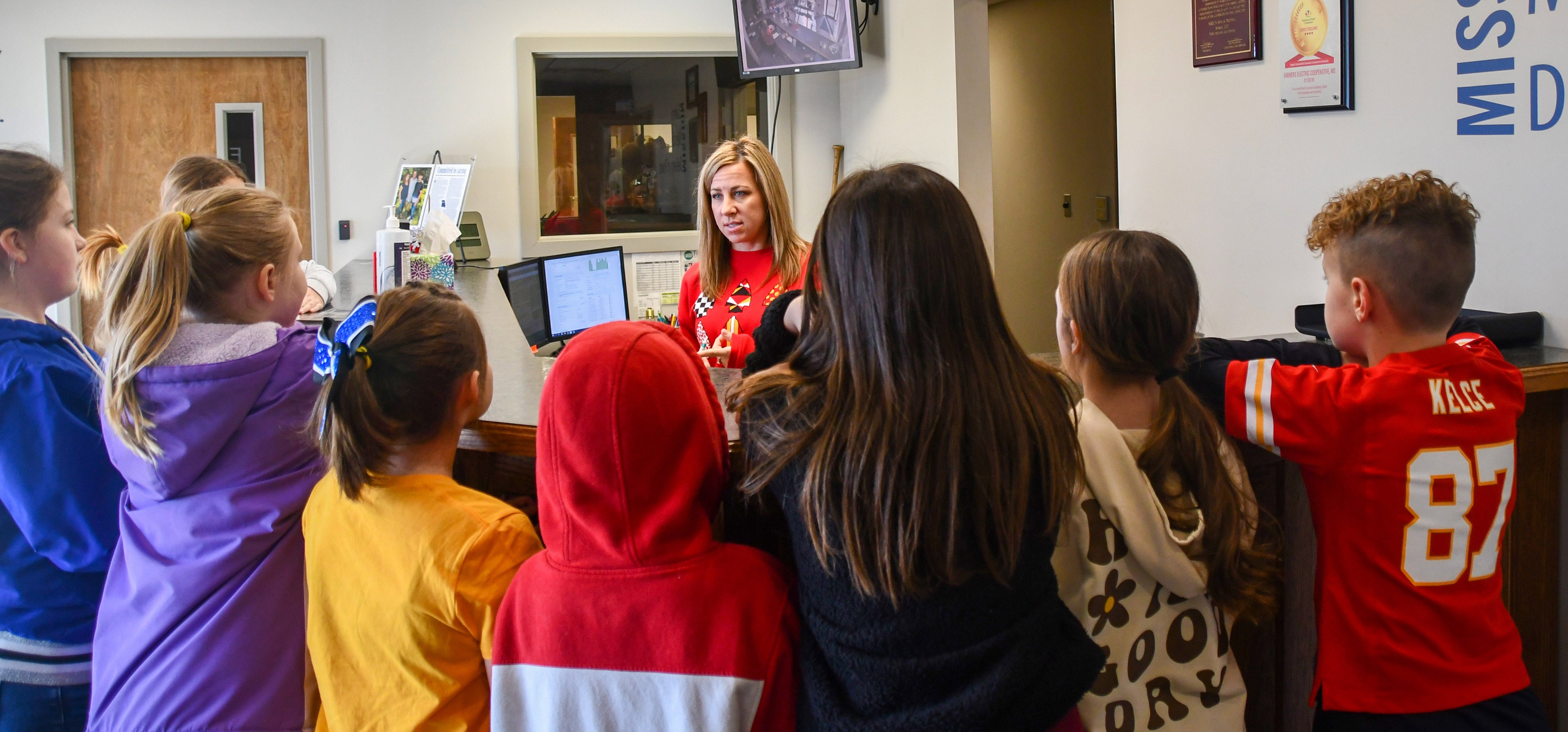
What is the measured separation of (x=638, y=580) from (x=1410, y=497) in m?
0.95

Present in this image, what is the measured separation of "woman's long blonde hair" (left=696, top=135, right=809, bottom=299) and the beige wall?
7.03 feet

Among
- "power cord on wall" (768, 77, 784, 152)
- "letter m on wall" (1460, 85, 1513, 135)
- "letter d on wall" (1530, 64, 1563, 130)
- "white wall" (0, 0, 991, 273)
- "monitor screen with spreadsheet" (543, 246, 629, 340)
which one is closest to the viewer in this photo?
"letter d on wall" (1530, 64, 1563, 130)

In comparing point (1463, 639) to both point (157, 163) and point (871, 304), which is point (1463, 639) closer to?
point (871, 304)

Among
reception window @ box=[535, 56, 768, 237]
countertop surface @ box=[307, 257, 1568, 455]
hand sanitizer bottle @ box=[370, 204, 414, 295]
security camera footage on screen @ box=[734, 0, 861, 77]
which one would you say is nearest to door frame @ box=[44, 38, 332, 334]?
reception window @ box=[535, 56, 768, 237]

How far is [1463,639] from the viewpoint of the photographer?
4.31 ft

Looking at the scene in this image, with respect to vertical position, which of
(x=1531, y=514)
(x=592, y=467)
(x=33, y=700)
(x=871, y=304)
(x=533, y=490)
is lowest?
(x=33, y=700)

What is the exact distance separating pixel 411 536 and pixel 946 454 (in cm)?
63

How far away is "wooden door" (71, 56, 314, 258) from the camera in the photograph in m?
5.13

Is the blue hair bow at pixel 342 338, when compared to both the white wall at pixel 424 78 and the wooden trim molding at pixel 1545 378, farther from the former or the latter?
the white wall at pixel 424 78

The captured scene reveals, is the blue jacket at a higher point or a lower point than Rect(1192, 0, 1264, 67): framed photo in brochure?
lower

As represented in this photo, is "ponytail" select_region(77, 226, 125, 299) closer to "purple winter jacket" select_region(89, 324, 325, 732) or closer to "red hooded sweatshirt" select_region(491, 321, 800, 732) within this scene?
"purple winter jacket" select_region(89, 324, 325, 732)

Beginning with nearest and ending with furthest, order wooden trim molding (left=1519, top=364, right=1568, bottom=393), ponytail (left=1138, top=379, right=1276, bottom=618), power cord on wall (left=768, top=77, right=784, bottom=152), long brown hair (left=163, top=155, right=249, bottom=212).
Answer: ponytail (left=1138, top=379, right=1276, bottom=618)
wooden trim molding (left=1519, top=364, right=1568, bottom=393)
long brown hair (left=163, top=155, right=249, bottom=212)
power cord on wall (left=768, top=77, right=784, bottom=152)

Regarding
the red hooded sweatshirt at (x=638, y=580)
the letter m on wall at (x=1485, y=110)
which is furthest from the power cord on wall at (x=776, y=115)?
the red hooded sweatshirt at (x=638, y=580)

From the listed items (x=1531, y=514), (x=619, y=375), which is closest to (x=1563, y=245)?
(x=1531, y=514)
